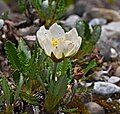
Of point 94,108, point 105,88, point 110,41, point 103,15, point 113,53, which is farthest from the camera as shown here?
point 103,15

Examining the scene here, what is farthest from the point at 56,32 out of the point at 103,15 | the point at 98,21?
the point at 103,15

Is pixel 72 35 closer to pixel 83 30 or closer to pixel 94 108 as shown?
pixel 94 108

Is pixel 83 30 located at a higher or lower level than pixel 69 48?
lower

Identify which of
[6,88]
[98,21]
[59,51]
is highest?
[59,51]

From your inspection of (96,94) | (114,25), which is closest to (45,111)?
(96,94)

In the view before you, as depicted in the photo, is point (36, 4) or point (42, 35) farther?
point (36, 4)

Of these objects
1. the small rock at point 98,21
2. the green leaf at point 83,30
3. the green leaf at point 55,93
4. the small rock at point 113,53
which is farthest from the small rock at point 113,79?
the small rock at point 98,21

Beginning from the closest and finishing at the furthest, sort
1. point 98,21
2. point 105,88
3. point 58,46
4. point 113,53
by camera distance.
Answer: point 58,46 < point 105,88 < point 113,53 < point 98,21
